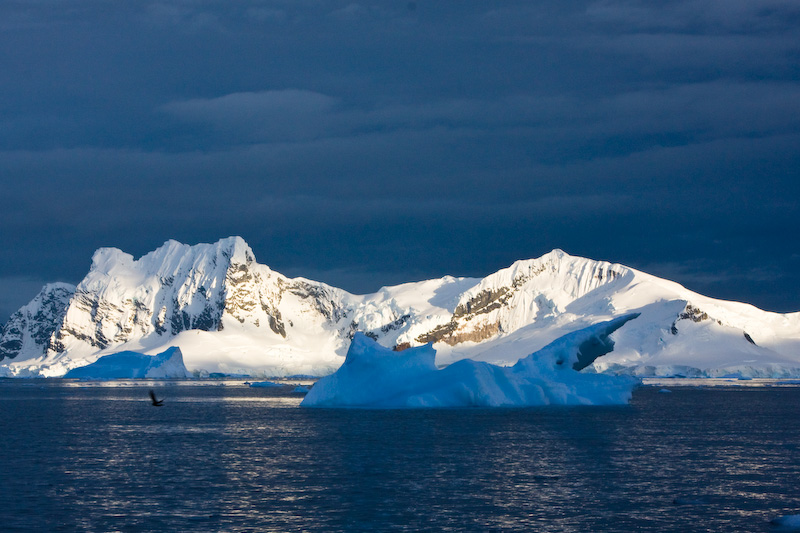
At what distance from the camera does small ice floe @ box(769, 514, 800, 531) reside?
2831 cm

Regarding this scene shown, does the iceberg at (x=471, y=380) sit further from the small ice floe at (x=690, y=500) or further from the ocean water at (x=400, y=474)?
the small ice floe at (x=690, y=500)

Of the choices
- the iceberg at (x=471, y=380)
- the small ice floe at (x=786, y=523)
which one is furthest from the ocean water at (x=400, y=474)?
the iceberg at (x=471, y=380)

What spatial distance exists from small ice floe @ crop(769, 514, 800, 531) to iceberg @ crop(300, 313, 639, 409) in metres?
48.2

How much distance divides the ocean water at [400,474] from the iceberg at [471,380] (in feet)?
19.8

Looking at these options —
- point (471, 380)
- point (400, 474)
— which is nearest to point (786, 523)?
point (400, 474)

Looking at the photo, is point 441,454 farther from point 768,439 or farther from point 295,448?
point 768,439

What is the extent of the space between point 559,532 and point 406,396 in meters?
50.9

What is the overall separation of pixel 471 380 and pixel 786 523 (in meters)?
50.2

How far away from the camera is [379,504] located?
33125 millimetres

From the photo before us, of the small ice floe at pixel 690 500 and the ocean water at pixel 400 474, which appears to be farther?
the small ice floe at pixel 690 500

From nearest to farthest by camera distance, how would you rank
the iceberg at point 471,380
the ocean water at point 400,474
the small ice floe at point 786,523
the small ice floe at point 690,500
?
the small ice floe at point 786,523
the ocean water at point 400,474
the small ice floe at point 690,500
the iceberg at point 471,380

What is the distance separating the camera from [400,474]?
40.7m

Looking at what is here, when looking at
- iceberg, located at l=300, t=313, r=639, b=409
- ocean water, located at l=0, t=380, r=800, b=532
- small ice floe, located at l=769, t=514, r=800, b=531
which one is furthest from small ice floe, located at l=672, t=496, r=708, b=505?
iceberg, located at l=300, t=313, r=639, b=409

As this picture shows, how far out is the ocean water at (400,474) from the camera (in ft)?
99.6
